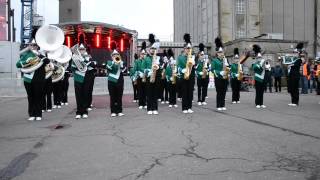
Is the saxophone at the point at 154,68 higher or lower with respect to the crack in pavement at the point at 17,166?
higher

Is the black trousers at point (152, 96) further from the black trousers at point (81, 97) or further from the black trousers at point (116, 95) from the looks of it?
the black trousers at point (81, 97)

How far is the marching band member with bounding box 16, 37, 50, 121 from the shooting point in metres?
12.6

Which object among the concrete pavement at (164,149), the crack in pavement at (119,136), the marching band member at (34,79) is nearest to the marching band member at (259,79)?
the concrete pavement at (164,149)

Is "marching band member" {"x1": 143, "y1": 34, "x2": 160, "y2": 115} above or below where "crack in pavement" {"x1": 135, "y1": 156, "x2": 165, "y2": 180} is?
above

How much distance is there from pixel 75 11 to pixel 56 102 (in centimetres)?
4537

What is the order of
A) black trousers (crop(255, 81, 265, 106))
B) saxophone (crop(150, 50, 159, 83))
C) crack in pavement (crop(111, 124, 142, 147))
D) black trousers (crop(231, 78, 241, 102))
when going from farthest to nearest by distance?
black trousers (crop(231, 78, 241, 102)), black trousers (crop(255, 81, 265, 106)), saxophone (crop(150, 50, 159, 83)), crack in pavement (crop(111, 124, 142, 147))

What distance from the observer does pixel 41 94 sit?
42.2 ft

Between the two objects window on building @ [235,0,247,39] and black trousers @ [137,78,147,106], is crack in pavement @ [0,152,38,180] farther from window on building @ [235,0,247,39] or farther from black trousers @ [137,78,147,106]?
Answer: window on building @ [235,0,247,39]

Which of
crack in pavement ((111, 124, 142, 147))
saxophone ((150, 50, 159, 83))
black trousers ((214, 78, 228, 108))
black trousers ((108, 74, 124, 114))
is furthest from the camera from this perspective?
black trousers ((214, 78, 228, 108))

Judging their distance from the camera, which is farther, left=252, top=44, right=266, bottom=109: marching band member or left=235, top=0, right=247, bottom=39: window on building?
left=235, top=0, right=247, bottom=39: window on building

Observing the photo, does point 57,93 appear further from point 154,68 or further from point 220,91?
point 220,91

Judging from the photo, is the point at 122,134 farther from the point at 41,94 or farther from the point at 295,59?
the point at 295,59

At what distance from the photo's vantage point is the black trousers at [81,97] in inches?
521

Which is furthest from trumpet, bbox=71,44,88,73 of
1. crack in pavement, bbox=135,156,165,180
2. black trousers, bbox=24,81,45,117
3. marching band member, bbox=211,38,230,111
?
crack in pavement, bbox=135,156,165,180
